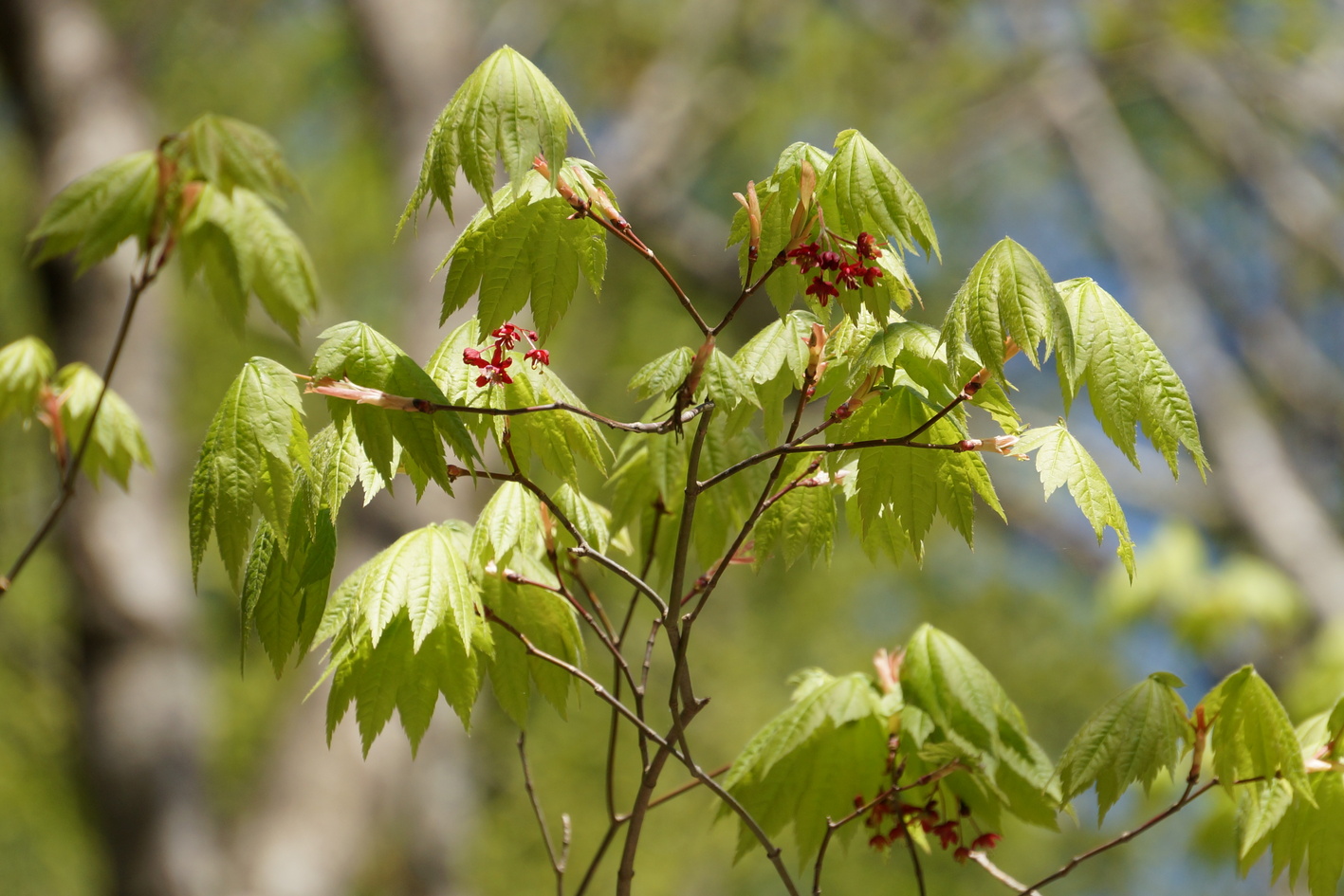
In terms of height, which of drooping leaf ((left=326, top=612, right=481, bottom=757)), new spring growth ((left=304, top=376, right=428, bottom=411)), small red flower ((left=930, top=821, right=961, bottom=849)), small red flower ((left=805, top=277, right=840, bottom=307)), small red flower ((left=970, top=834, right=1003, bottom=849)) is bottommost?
small red flower ((left=970, top=834, right=1003, bottom=849))

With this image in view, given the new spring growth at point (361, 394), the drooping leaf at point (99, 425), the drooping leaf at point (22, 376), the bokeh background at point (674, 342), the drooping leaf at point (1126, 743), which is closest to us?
the new spring growth at point (361, 394)

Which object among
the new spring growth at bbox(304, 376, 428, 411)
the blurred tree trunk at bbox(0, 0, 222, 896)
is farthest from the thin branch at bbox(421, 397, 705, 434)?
the blurred tree trunk at bbox(0, 0, 222, 896)

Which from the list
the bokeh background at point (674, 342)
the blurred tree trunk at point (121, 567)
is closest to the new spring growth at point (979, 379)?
the bokeh background at point (674, 342)

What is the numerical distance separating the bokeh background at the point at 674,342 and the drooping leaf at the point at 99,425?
2.35 ft

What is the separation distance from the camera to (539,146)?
717 millimetres

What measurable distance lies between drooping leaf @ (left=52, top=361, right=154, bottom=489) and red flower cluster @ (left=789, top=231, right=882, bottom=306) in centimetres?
126

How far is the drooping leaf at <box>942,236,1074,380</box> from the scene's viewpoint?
2.30ft

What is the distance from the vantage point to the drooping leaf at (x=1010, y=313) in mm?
702

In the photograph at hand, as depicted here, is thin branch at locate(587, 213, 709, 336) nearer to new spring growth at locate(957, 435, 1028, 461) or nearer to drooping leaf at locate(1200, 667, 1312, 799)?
new spring growth at locate(957, 435, 1028, 461)

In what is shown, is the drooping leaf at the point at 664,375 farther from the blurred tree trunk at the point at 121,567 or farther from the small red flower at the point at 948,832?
the blurred tree trunk at the point at 121,567

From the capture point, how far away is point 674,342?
8.78 meters

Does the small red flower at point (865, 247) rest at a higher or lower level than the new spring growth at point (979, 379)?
higher

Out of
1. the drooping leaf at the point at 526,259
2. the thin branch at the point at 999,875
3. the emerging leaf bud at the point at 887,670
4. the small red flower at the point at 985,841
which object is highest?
the drooping leaf at the point at 526,259

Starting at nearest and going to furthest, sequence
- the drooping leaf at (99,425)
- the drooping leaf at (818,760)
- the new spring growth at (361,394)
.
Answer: the new spring growth at (361,394) < the drooping leaf at (818,760) < the drooping leaf at (99,425)
